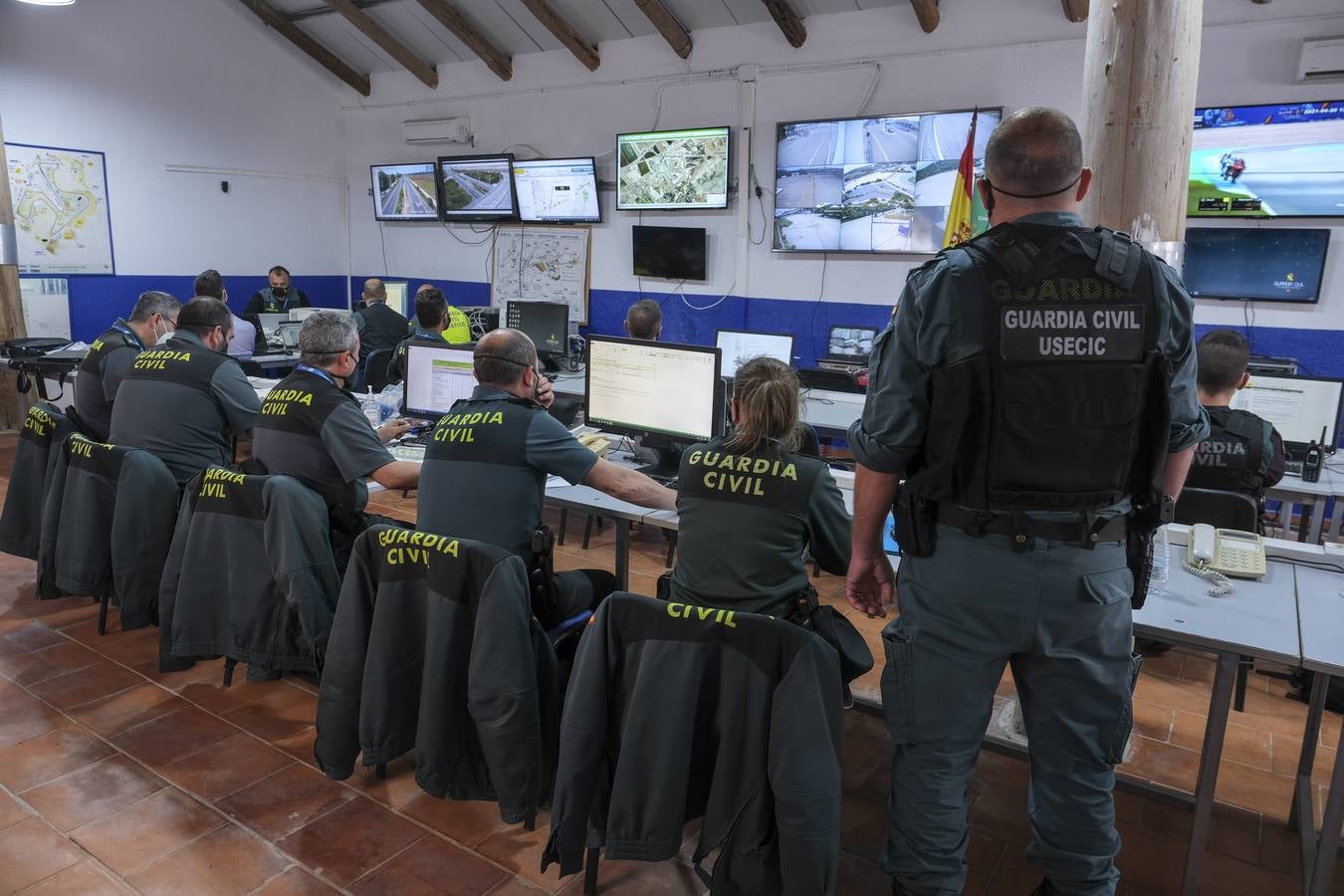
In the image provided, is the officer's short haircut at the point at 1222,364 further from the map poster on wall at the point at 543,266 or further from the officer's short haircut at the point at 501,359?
the map poster on wall at the point at 543,266

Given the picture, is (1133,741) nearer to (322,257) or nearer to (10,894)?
(10,894)

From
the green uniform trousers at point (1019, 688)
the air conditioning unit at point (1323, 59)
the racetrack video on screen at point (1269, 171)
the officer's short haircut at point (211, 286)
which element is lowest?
the green uniform trousers at point (1019, 688)

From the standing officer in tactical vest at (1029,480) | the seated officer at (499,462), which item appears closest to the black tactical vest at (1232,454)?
the standing officer in tactical vest at (1029,480)

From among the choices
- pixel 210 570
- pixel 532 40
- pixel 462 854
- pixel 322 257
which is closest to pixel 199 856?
pixel 462 854

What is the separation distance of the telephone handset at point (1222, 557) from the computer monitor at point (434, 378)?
2705 mm

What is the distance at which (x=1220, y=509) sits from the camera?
9.47 feet

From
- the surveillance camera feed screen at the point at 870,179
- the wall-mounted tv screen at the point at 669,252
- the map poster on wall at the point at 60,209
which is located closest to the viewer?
the surveillance camera feed screen at the point at 870,179

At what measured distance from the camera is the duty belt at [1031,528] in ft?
5.17

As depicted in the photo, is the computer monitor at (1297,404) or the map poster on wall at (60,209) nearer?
the computer monitor at (1297,404)

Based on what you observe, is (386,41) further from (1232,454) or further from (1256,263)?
(1232,454)

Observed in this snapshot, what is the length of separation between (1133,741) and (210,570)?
287 centimetres

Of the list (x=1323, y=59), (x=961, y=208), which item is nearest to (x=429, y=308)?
(x=961, y=208)

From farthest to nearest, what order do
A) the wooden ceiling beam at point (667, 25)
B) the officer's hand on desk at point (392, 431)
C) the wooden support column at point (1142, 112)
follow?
the wooden ceiling beam at point (667, 25)
the officer's hand on desk at point (392, 431)
the wooden support column at point (1142, 112)

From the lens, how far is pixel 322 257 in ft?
32.1
